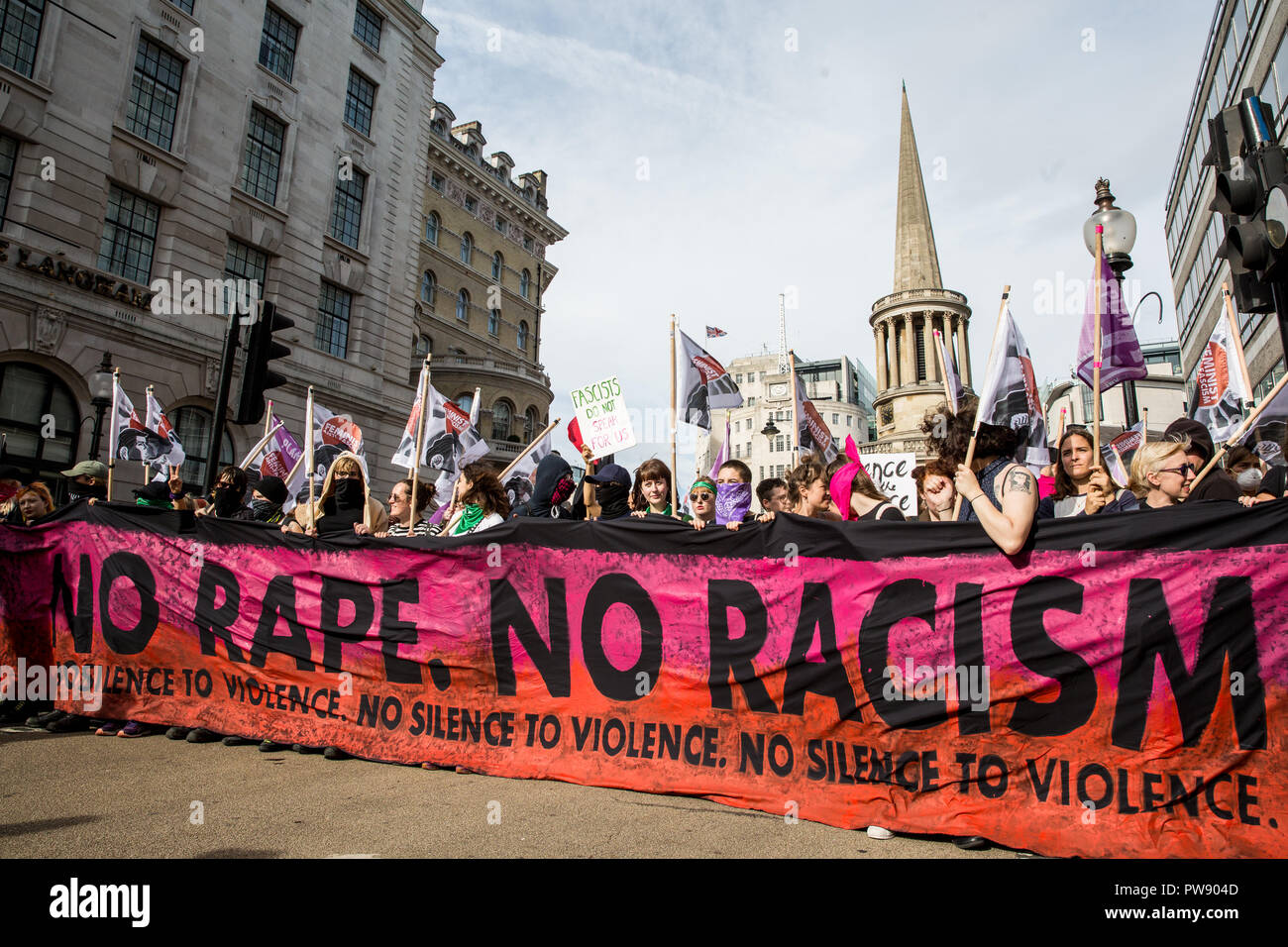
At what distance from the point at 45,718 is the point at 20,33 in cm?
1857

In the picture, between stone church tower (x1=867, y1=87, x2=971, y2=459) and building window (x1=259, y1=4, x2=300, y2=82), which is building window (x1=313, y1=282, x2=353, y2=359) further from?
stone church tower (x1=867, y1=87, x2=971, y2=459)

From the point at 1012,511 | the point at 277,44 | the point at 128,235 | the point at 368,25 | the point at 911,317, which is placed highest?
the point at 911,317

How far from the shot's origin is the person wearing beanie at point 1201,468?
14.8 feet

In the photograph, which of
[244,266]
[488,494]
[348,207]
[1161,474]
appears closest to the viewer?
[1161,474]

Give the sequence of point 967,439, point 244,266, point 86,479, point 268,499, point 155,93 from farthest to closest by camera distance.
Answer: point 244,266 < point 155,93 < point 86,479 < point 268,499 < point 967,439

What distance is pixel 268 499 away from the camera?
280 inches

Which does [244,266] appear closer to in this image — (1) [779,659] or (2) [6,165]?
(2) [6,165]

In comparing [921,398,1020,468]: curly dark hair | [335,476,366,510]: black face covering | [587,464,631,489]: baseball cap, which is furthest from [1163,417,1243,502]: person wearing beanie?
Answer: [335,476,366,510]: black face covering

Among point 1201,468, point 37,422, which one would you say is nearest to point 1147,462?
point 1201,468

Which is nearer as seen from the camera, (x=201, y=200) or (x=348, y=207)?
(x=201, y=200)

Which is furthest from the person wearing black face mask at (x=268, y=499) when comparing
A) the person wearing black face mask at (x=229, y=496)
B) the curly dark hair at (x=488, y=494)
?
the curly dark hair at (x=488, y=494)

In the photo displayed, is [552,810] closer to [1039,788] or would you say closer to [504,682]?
[504,682]

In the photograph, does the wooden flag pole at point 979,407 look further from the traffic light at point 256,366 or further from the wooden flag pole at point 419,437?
the traffic light at point 256,366

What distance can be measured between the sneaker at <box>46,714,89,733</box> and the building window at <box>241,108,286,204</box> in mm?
19965
